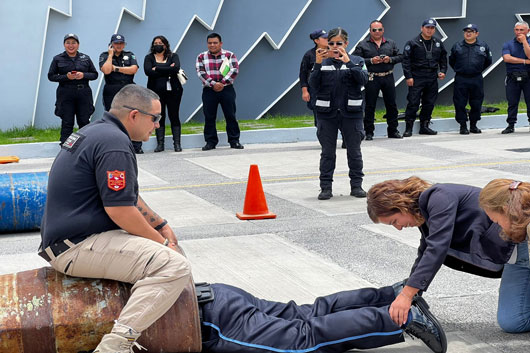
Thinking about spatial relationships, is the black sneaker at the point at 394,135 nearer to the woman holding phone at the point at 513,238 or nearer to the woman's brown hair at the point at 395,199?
the woman holding phone at the point at 513,238

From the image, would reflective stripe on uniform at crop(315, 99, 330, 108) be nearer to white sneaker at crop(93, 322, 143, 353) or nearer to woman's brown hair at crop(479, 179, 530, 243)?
woman's brown hair at crop(479, 179, 530, 243)

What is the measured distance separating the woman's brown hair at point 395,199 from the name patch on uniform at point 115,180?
133 centimetres

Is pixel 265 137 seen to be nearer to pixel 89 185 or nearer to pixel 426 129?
pixel 426 129

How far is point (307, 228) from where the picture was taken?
26.0 feet

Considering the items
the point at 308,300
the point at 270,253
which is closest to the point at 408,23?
the point at 270,253

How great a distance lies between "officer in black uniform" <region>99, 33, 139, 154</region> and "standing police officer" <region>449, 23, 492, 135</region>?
5.99m

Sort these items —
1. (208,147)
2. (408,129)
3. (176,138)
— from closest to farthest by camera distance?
(176,138), (208,147), (408,129)

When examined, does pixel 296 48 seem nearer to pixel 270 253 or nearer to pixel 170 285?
pixel 270 253

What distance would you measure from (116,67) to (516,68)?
7.24m

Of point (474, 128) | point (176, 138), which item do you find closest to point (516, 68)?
point (474, 128)

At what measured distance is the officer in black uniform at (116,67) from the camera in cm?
1373

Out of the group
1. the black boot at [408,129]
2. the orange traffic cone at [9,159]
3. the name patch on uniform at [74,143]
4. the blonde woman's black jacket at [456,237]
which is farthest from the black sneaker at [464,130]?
the name patch on uniform at [74,143]

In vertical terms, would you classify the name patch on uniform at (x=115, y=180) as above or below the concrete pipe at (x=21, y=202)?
above

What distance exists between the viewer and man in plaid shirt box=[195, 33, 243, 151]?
1404 cm
